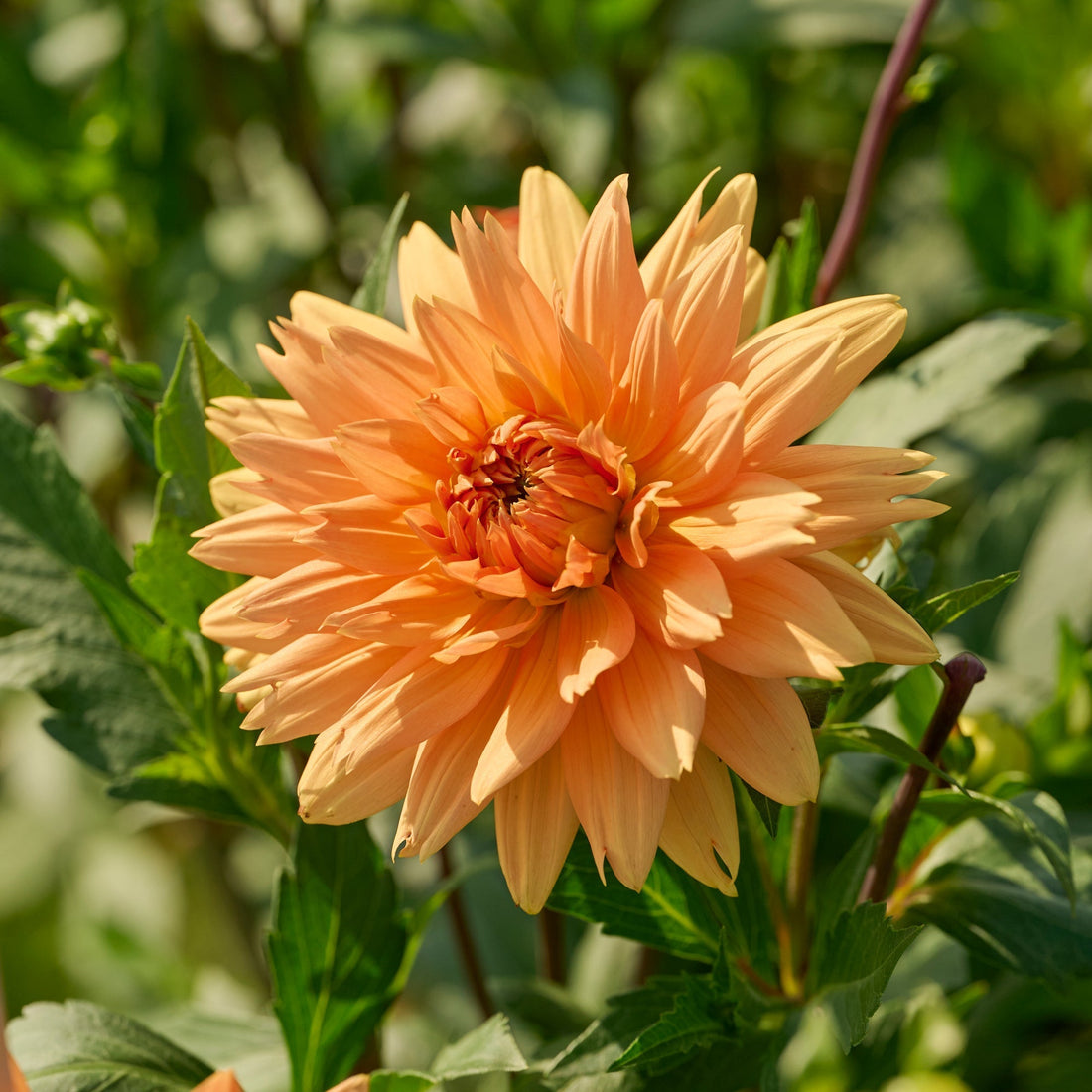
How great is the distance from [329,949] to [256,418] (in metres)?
0.34

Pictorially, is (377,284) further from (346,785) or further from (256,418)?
(346,785)

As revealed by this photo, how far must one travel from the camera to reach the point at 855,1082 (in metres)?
0.75

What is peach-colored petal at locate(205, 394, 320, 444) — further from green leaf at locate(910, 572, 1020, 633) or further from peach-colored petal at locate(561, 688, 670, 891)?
green leaf at locate(910, 572, 1020, 633)

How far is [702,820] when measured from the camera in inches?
22.5

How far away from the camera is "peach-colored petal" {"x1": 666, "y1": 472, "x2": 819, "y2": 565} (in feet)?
1.68

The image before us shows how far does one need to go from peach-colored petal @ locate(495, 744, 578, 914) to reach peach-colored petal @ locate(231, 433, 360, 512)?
19 cm

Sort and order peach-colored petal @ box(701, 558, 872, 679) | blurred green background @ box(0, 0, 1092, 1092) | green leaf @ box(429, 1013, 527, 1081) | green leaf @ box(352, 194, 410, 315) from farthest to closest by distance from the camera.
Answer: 1. blurred green background @ box(0, 0, 1092, 1092)
2. green leaf @ box(352, 194, 410, 315)
3. green leaf @ box(429, 1013, 527, 1081)
4. peach-colored petal @ box(701, 558, 872, 679)

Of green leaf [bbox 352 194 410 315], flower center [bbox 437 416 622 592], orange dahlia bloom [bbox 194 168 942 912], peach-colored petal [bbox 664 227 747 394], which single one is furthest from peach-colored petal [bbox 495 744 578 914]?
green leaf [bbox 352 194 410 315]

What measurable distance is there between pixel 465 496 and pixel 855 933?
0.32m

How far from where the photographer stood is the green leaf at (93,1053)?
661mm

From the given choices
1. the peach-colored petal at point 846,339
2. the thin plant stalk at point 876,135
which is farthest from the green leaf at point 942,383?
the peach-colored petal at point 846,339

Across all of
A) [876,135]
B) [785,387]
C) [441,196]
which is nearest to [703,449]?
[785,387]

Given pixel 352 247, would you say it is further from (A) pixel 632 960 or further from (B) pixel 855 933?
(B) pixel 855 933

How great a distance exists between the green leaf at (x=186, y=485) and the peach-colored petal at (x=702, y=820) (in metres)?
0.33
